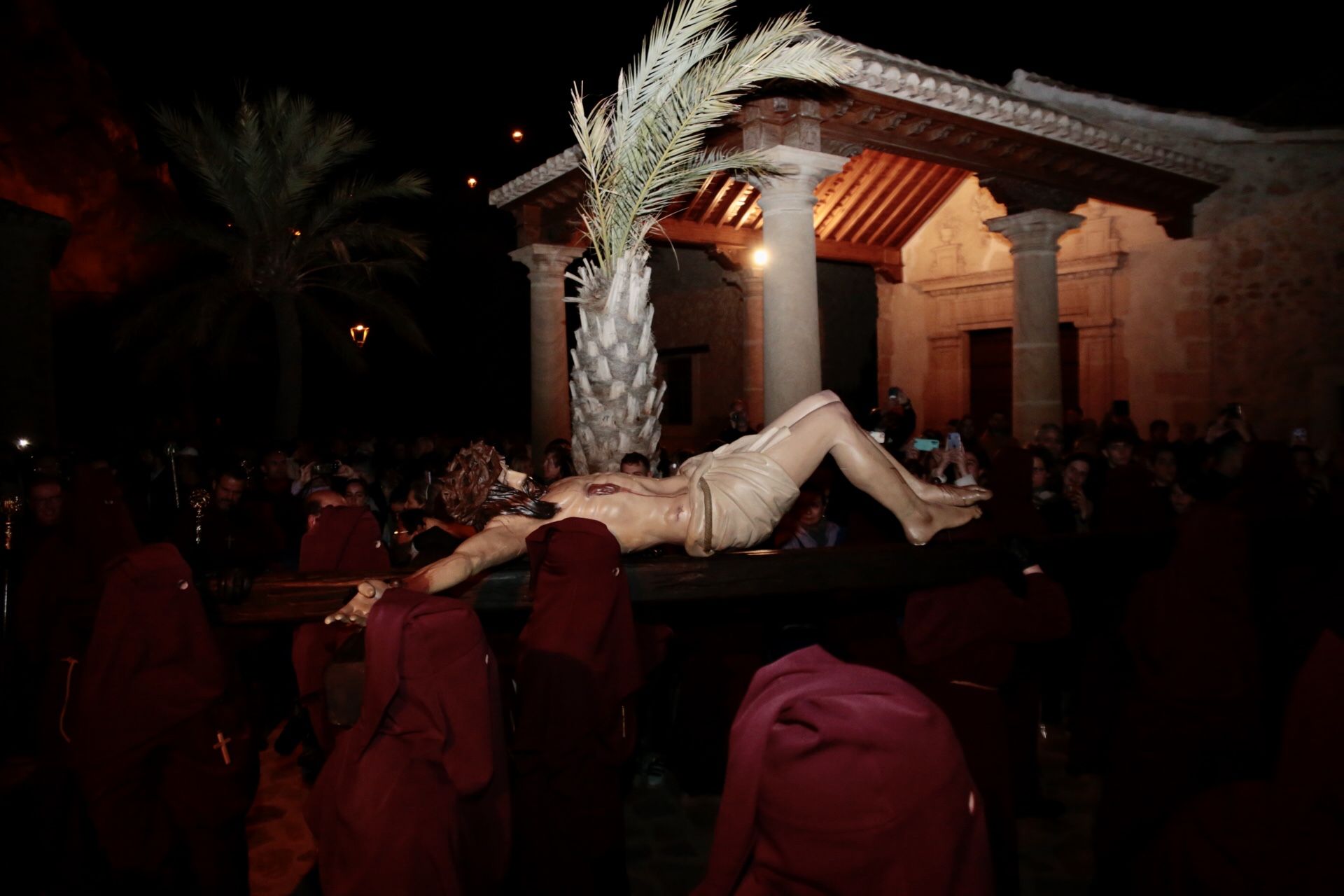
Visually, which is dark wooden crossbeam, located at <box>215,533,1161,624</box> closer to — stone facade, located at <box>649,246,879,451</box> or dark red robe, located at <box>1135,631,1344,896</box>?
dark red robe, located at <box>1135,631,1344,896</box>

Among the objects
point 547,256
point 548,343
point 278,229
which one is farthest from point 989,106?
point 278,229

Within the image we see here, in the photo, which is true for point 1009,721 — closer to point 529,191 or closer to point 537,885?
point 537,885

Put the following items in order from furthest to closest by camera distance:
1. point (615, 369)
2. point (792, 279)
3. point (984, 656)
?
1. point (792, 279)
2. point (615, 369)
3. point (984, 656)

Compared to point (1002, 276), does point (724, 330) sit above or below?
below

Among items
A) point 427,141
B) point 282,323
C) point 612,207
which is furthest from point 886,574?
point 427,141

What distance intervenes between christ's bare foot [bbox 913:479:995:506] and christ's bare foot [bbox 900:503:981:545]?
0.02 m

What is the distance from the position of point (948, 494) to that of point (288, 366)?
1105 centimetres

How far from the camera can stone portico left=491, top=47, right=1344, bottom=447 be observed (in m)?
7.75

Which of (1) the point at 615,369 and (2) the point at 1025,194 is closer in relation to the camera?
(1) the point at 615,369

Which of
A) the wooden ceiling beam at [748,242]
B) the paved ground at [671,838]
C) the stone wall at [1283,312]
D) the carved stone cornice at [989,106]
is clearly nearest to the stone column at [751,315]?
the wooden ceiling beam at [748,242]

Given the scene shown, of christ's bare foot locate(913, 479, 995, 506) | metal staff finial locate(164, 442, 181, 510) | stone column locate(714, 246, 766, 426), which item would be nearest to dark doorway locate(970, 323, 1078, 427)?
Result: stone column locate(714, 246, 766, 426)

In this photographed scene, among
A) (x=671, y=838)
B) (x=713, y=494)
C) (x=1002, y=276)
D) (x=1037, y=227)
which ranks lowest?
(x=671, y=838)

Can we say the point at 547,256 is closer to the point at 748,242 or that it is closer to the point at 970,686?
the point at 748,242

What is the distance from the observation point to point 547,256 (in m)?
11.4
